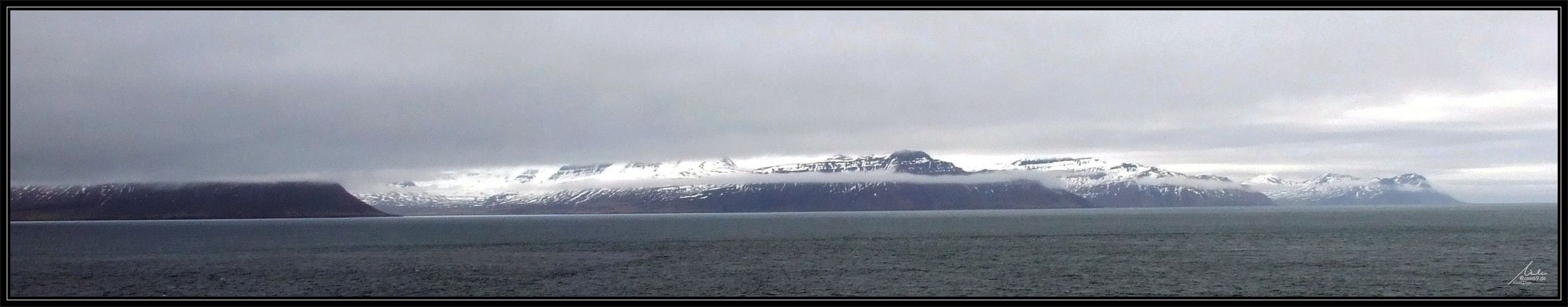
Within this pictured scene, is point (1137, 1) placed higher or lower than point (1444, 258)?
higher

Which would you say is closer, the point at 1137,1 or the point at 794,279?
the point at 1137,1

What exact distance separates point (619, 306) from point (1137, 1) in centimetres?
1394

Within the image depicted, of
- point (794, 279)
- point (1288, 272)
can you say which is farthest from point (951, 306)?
point (1288, 272)

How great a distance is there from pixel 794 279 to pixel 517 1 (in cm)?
4490

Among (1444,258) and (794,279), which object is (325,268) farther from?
(1444,258)

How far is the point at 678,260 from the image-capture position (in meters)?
85.5

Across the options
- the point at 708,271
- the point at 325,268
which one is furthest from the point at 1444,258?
the point at 325,268

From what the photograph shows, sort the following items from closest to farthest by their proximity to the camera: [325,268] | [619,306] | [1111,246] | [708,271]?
1. [619,306]
2. [708,271]
3. [325,268]
4. [1111,246]

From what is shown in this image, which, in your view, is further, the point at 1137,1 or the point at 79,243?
the point at 79,243

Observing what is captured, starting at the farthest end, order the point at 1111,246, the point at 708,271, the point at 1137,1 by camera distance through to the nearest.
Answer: the point at 1111,246 < the point at 708,271 < the point at 1137,1

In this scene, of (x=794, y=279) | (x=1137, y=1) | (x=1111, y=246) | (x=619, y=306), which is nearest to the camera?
(x=1137, y=1)

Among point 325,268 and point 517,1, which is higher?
point 517,1

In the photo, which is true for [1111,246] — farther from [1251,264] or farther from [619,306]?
[619,306]

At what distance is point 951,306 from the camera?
23594mm
